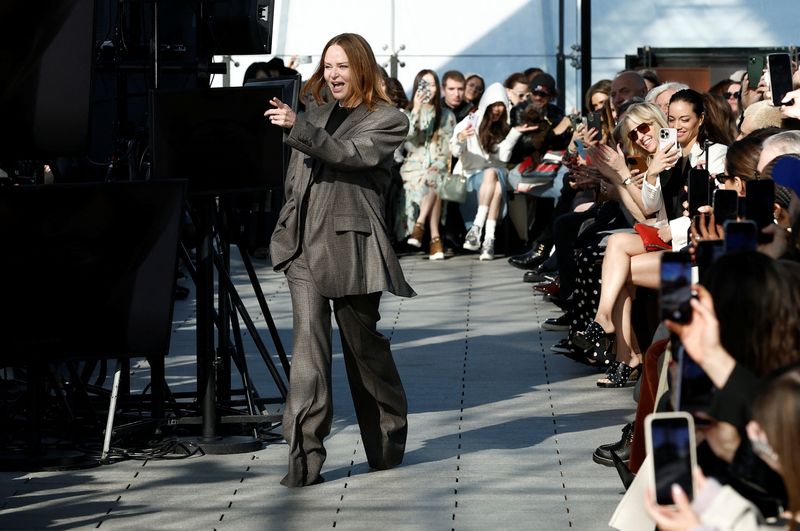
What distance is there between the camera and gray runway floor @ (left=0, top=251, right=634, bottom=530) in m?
6.04

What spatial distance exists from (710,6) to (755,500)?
13.7m

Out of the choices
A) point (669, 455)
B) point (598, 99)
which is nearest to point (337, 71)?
point (669, 455)

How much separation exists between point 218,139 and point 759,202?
3.21 m

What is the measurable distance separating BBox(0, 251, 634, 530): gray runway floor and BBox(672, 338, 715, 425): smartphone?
2.39 m

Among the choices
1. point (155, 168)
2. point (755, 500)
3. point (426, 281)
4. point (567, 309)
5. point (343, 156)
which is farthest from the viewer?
point (426, 281)

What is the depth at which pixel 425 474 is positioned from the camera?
6.73 m

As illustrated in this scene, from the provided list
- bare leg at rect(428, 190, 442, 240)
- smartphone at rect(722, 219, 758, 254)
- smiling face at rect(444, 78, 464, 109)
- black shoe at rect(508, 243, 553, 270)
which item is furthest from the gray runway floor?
smiling face at rect(444, 78, 464, 109)

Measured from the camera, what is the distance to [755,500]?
3432 mm

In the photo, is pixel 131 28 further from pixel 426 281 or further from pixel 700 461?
pixel 426 281

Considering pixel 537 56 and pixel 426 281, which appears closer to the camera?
pixel 426 281

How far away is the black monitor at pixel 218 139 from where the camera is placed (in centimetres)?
703

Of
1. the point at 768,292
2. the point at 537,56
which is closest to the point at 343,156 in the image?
the point at 768,292

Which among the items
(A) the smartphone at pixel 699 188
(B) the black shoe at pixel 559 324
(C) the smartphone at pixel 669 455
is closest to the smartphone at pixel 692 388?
(C) the smartphone at pixel 669 455

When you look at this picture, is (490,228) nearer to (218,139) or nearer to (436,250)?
(436,250)
